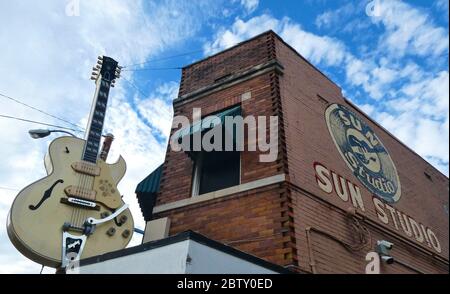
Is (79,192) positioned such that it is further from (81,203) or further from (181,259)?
(181,259)

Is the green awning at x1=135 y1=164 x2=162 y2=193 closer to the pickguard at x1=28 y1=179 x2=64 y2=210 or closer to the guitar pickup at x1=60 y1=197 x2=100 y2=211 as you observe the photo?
the guitar pickup at x1=60 y1=197 x2=100 y2=211

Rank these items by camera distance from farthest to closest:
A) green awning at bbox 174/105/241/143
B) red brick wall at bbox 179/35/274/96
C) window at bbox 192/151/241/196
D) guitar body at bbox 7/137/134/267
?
red brick wall at bbox 179/35/274/96
window at bbox 192/151/241/196
green awning at bbox 174/105/241/143
guitar body at bbox 7/137/134/267

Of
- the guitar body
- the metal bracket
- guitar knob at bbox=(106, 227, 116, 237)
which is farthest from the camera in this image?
guitar knob at bbox=(106, 227, 116, 237)

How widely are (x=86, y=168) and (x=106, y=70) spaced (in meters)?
3.02

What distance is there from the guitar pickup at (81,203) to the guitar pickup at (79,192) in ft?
0.26

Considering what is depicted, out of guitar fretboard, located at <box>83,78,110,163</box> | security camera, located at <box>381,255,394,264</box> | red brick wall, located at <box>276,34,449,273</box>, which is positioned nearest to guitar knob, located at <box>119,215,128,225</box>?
guitar fretboard, located at <box>83,78,110,163</box>

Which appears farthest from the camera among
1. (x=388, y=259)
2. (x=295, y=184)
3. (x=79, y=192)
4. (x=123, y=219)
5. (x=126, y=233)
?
(x=388, y=259)

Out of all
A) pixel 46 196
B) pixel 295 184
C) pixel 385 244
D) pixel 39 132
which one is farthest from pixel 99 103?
pixel 385 244

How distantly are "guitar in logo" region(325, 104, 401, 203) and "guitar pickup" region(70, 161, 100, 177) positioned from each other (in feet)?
16.2

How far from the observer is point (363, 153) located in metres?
9.59

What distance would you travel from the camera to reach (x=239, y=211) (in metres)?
6.77

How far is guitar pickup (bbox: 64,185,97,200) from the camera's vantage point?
264 inches

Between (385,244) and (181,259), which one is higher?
(385,244)

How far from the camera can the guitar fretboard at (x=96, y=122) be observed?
7526 millimetres
